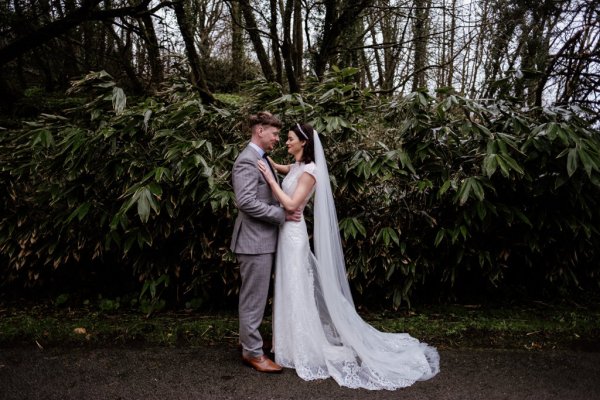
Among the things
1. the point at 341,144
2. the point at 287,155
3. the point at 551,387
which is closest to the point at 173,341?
the point at 287,155

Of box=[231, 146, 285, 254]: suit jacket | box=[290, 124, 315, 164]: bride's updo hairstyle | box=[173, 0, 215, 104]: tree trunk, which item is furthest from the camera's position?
box=[173, 0, 215, 104]: tree trunk

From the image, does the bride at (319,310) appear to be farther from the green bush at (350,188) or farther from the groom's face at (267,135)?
the green bush at (350,188)

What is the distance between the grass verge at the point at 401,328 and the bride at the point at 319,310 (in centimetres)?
45

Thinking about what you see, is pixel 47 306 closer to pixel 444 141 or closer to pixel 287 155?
pixel 287 155

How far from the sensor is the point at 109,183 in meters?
4.04

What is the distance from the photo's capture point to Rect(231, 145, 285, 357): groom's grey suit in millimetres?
3025

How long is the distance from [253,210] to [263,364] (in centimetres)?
107

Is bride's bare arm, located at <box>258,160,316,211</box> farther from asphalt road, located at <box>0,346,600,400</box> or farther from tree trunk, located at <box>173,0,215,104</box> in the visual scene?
tree trunk, located at <box>173,0,215,104</box>

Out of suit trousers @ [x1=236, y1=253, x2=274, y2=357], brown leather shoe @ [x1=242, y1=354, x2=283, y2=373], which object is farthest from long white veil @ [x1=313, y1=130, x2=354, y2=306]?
brown leather shoe @ [x1=242, y1=354, x2=283, y2=373]

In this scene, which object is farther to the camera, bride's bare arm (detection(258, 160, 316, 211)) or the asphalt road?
bride's bare arm (detection(258, 160, 316, 211))

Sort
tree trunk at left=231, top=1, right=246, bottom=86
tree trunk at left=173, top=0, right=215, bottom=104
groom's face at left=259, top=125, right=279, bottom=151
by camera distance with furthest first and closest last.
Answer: tree trunk at left=231, top=1, right=246, bottom=86, tree trunk at left=173, top=0, right=215, bottom=104, groom's face at left=259, top=125, right=279, bottom=151

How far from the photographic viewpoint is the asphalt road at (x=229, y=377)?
2740 millimetres

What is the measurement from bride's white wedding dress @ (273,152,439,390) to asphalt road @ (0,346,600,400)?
127 mm

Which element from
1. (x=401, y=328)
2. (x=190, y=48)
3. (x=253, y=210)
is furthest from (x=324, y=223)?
(x=190, y=48)
